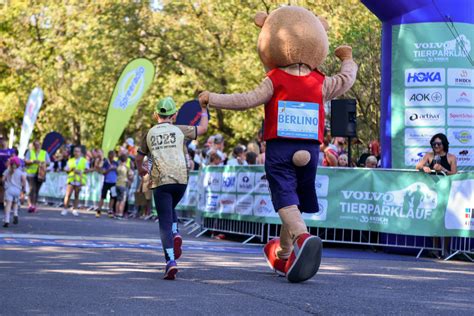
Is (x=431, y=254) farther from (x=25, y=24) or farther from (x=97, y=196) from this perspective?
(x=25, y=24)

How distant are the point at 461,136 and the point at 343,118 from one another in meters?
2.57

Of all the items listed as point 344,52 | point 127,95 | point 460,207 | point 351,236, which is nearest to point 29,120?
point 127,95

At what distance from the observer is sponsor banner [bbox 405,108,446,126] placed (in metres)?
16.2

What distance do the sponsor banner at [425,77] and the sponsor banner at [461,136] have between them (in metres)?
0.68

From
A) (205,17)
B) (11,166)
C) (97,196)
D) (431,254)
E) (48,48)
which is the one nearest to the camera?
(431,254)

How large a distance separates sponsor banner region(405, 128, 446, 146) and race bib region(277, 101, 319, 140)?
525cm

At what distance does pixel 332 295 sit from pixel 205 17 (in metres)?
33.3

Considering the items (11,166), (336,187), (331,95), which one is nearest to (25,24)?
(11,166)

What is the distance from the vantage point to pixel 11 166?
69.5 ft

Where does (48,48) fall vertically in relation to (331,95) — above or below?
above

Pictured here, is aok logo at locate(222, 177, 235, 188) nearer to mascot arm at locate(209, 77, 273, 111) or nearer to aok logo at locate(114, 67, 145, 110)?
mascot arm at locate(209, 77, 273, 111)

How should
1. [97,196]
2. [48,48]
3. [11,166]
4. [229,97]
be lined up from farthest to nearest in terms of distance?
1. [48,48]
2. [97,196]
3. [11,166]
4. [229,97]

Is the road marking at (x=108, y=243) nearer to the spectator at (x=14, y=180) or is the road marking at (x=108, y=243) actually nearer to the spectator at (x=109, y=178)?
the spectator at (x=14, y=180)

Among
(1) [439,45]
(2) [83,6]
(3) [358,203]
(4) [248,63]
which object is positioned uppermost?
(2) [83,6]
